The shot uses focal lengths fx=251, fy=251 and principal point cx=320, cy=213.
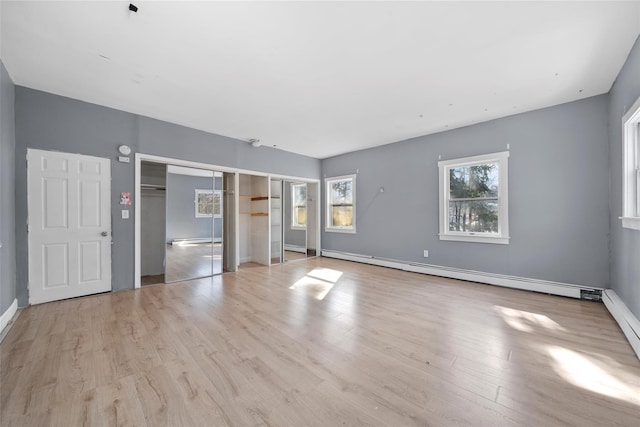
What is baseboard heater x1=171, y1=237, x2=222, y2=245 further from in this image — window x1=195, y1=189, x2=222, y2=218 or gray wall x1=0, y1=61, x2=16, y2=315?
gray wall x1=0, y1=61, x2=16, y2=315

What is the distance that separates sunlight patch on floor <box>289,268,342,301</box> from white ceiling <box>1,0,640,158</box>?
116 inches

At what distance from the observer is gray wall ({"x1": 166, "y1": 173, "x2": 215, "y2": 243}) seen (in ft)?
14.9

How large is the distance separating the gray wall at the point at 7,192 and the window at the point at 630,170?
685 centimetres

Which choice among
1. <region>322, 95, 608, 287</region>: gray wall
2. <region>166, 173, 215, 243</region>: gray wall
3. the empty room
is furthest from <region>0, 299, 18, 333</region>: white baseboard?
<region>322, 95, 608, 287</region>: gray wall

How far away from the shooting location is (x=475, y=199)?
4.68 m

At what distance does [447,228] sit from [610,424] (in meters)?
3.78

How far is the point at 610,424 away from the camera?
1.48 m

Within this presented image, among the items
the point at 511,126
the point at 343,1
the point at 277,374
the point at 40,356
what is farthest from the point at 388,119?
the point at 40,356

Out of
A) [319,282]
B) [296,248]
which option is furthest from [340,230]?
[319,282]

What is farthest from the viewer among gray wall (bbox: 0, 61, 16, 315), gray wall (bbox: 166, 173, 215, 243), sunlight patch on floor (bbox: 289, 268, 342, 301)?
gray wall (bbox: 166, 173, 215, 243)

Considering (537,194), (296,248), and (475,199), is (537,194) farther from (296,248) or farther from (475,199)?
(296,248)

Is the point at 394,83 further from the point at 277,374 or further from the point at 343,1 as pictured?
the point at 277,374

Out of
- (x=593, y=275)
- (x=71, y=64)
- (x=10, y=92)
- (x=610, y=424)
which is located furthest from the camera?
(x=593, y=275)

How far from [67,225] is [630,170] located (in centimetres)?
720
